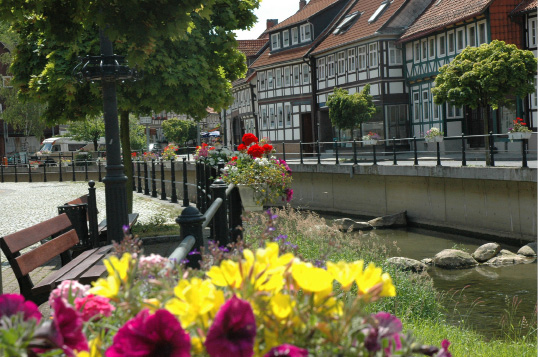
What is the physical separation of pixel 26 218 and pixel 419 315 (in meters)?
10.3

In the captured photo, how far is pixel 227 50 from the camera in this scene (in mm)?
15969

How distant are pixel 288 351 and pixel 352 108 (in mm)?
37338

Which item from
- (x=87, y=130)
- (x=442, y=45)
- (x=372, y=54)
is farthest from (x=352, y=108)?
(x=87, y=130)

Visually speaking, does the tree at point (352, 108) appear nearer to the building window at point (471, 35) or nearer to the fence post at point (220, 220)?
the building window at point (471, 35)

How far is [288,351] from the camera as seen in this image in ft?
5.19

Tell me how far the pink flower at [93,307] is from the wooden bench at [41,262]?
3.83m

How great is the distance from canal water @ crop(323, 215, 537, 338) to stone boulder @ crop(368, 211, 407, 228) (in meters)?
2.59

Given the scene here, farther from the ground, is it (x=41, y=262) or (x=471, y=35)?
(x=471, y=35)

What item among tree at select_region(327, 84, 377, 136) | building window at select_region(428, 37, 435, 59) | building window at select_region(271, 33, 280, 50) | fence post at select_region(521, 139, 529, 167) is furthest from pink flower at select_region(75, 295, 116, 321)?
building window at select_region(271, 33, 280, 50)

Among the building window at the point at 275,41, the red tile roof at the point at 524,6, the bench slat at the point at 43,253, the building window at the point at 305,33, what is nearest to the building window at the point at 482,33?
the red tile roof at the point at 524,6

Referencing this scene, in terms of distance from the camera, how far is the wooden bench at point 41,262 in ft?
18.9

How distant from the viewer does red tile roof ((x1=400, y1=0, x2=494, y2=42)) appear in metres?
32.9

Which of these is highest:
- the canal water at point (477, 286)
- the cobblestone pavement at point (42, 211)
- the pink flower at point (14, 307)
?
the pink flower at point (14, 307)

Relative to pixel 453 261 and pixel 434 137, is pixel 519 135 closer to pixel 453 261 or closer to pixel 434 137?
pixel 434 137
